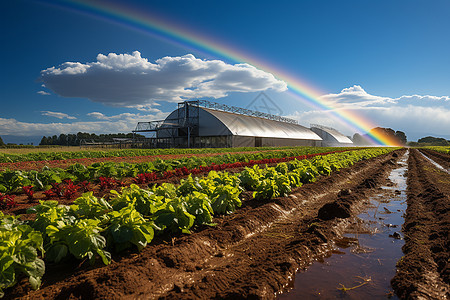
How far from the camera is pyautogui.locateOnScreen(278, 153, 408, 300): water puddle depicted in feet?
10.2

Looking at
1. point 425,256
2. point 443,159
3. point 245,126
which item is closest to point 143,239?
point 425,256

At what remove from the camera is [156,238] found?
4125 millimetres

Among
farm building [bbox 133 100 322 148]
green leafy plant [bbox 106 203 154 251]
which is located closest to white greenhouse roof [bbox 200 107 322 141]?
farm building [bbox 133 100 322 148]

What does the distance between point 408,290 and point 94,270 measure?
150 inches

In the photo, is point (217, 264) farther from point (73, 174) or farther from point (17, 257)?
point (73, 174)

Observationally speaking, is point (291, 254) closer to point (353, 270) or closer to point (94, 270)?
point (353, 270)

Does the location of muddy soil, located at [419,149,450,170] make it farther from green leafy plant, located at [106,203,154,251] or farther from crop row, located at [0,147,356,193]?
green leafy plant, located at [106,203,154,251]

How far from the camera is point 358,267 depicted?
12.2 feet

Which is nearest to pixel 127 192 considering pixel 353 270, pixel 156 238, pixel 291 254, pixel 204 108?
pixel 156 238

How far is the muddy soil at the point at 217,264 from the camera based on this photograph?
2859 millimetres

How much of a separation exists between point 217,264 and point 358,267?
2.05 meters

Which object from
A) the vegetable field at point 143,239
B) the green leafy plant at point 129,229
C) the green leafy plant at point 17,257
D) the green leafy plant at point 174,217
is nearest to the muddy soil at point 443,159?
the vegetable field at point 143,239

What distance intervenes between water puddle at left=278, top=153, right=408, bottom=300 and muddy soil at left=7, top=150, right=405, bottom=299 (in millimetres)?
193

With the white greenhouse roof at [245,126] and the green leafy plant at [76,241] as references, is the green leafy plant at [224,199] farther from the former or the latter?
the white greenhouse roof at [245,126]
